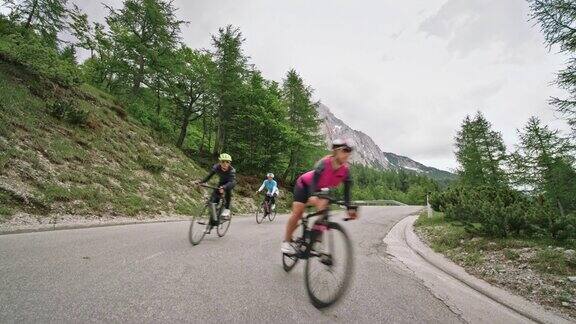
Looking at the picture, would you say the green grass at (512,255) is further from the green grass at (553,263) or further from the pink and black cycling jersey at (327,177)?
the pink and black cycling jersey at (327,177)

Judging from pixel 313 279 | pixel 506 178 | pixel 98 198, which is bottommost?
pixel 313 279

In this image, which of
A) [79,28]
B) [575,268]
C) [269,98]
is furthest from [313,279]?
[269,98]

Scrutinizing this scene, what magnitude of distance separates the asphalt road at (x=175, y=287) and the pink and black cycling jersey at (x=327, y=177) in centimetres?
152

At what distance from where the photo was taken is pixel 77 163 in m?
13.5

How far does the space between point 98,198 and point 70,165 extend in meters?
2.19

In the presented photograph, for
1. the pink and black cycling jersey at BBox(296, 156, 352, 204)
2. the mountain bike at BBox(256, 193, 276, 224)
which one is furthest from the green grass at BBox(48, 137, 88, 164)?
the pink and black cycling jersey at BBox(296, 156, 352, 204)

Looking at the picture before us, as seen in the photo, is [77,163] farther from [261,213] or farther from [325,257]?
[325,257]

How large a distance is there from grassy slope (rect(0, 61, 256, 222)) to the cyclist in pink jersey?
8027 mm

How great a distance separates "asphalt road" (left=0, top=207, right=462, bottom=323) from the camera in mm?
3445

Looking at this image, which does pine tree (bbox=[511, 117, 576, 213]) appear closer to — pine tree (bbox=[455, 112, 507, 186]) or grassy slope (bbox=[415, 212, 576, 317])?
pine tree (bbox=[455, 112, 507, 186])

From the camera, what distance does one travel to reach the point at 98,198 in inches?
478

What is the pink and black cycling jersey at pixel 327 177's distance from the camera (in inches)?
189

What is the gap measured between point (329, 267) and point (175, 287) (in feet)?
6.81

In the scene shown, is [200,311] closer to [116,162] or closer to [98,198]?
[98,198]
